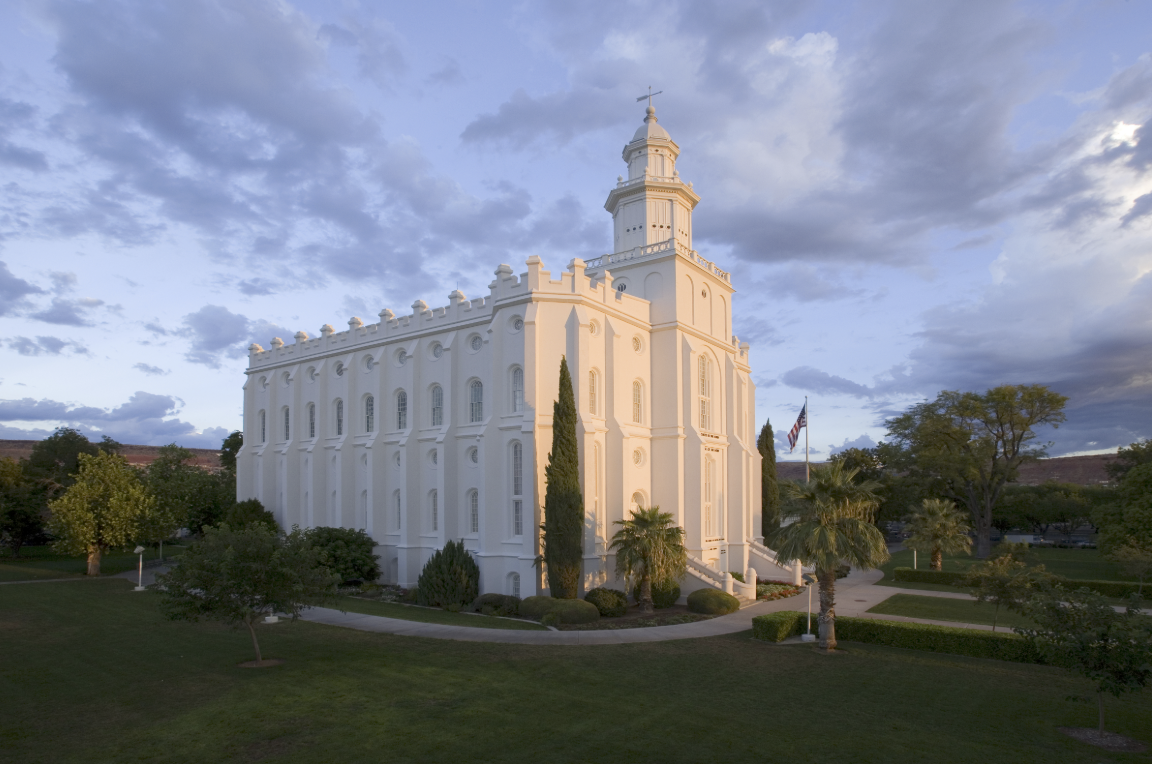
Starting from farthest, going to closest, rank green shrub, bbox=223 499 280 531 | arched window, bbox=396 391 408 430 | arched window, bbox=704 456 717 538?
green shrub, bbox=223 499 280 531, arched window, bbox=396 391 408 430, arched window, bbox=704 456 717 538

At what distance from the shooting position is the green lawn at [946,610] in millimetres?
28219

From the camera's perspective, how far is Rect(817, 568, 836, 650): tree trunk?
22672mm

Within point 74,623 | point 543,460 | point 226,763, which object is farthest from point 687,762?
point 74,623

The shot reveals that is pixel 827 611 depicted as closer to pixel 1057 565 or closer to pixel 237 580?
pixel 237 580

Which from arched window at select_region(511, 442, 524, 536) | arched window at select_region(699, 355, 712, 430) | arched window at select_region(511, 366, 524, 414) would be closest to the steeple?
arched window at select_region(699, 355, 712, 430)

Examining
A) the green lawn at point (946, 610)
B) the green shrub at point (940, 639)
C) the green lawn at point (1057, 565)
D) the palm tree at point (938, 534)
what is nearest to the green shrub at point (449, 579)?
the green shrub at point (940, 639)

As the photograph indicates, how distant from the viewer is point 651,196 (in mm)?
40250

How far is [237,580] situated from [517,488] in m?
15.7

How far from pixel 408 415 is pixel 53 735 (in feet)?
83.4

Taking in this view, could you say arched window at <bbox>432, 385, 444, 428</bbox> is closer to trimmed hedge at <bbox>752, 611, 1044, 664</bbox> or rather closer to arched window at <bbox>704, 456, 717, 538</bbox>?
arched window at <bbox>704, 456, 717, 538</bbox>

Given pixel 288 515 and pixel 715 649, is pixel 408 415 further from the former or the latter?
pixel 715 649

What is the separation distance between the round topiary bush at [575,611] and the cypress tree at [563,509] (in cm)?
121

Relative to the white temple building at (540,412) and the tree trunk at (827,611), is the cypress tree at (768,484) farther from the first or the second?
the tree trunk at (827,611)

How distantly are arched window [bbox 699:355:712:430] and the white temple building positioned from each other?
0.12m
